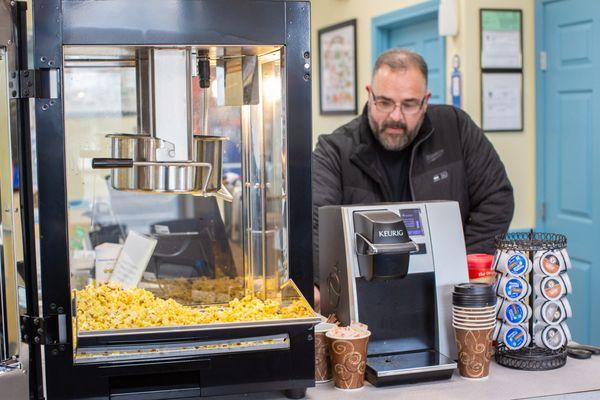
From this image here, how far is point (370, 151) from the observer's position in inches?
106

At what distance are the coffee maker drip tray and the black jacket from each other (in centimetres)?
92

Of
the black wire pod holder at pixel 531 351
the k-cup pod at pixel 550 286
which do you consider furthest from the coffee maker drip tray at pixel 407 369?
the k-cup pod at pixel 550 286

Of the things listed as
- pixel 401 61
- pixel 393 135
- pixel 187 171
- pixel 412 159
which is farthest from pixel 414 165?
pixel 187 171

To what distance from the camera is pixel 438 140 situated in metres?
2.75

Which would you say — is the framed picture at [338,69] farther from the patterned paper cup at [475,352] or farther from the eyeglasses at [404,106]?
the patterned paper cup at [475,352]

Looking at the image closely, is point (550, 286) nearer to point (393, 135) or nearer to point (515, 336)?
point (515, 336)

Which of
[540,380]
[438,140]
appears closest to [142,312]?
[540,380]

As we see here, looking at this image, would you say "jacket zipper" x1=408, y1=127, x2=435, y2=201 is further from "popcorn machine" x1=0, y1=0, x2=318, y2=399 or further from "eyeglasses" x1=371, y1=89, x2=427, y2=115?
"popcorn machine" x1=0, y1=0, x2=318, y2=399

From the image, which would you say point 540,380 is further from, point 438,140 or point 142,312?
point 438,140

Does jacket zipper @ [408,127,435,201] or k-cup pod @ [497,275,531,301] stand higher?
jacket zipper @ [408,127,435,201]

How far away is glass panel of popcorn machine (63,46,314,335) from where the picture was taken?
1.58m

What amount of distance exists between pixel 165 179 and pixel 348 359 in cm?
50

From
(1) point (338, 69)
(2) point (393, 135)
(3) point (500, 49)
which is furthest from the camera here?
(1) point (338, 69)

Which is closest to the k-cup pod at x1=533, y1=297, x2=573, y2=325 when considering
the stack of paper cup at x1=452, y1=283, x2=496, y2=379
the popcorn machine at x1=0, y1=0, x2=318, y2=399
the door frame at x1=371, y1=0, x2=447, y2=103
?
the stack of paper cup at x1=452, y1=283, x2=496, y2=379
